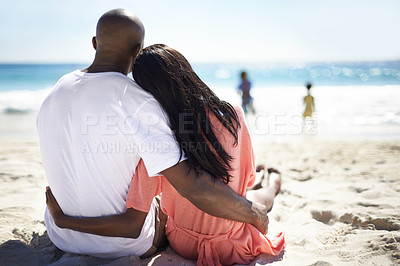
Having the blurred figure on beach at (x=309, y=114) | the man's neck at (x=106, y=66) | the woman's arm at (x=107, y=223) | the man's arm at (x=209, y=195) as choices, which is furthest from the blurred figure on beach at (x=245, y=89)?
the woman's arm at (x=107, y=223)

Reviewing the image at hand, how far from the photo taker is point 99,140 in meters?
1.59

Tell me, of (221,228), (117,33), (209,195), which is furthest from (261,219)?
(117,33)

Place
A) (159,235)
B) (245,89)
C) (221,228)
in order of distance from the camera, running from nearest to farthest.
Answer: (221,228) < (159,235) < (245,89)

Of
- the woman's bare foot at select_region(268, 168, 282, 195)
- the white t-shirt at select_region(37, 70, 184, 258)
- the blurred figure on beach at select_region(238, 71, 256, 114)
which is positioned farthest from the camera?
the blurred figure on beach at select_region(238, 71, 256, 114)

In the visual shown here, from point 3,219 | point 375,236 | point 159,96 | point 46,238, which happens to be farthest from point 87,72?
point 375,236

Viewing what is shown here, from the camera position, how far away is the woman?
156cm

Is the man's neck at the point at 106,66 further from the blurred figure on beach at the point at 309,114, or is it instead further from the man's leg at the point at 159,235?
the blurred figure on beach at the point at 309,114

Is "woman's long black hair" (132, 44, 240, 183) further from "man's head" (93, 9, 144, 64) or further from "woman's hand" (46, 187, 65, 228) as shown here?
"woman's hand" (46, 187, 65, 228)

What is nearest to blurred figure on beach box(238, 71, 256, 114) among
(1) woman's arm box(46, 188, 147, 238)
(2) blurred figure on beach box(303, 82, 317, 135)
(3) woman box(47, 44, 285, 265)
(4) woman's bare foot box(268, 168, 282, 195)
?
(2) blurred figure on beach box(303, 82, 317, 135)

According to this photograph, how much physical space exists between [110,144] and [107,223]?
0.46m

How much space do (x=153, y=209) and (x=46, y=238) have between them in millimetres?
867

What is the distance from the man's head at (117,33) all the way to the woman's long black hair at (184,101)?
0.15m

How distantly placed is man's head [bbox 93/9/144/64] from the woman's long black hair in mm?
152

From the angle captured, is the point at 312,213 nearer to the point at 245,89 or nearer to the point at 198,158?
the point at 198,158
